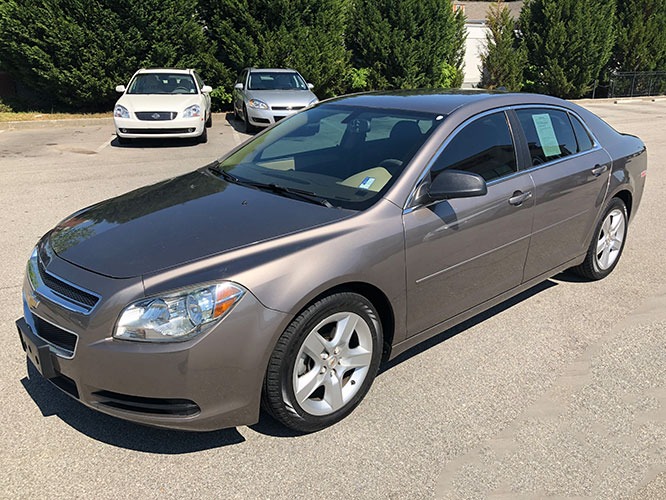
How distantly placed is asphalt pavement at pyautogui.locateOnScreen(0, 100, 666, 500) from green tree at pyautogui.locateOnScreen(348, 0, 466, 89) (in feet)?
52.5

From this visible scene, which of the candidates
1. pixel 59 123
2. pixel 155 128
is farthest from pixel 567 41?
pixel 59 123

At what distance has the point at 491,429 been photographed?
3.02 meters

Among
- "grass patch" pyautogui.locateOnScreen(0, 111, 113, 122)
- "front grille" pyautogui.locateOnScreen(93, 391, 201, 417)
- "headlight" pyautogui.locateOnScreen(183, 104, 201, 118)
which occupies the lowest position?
"grass patch" pyautogui.locateOnScreen(0, 111, 113, 122)

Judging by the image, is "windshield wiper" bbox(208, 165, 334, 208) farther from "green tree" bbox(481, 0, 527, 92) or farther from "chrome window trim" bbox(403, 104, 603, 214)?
"green tree" bbox(481, 0, 527, 92)

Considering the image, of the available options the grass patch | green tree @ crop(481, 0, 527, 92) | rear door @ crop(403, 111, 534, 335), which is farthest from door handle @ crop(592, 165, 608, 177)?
green tree @ crop(481, 0, 527, 92)

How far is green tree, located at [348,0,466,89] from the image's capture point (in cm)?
1906

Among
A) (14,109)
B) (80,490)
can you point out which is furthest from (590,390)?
(14,109)

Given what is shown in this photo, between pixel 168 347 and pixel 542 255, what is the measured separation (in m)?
2.73

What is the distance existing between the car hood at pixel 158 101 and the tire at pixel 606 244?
8.70 metres

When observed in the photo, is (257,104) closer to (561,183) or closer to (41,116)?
(41,116)

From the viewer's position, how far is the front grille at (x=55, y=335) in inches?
103

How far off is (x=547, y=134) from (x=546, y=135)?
2 cm

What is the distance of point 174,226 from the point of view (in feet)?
9.96

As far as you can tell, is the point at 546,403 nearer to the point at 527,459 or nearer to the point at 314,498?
the point at 527,459
